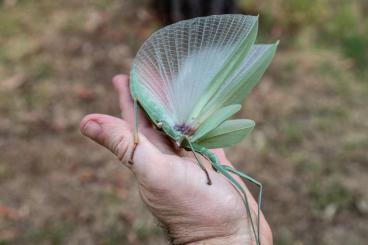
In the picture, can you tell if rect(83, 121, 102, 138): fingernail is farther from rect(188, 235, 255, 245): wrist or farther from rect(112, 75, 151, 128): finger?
rect(188, 235, 255, 245): wrist

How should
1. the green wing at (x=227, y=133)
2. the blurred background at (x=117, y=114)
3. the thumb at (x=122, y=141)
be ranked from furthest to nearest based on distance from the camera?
the blurred background at (x=117, y=114)
the green wing at (x=227, y=133)
the thumb at (x=122, y=141)

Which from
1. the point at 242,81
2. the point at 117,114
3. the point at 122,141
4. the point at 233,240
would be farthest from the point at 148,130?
the point at 117,114

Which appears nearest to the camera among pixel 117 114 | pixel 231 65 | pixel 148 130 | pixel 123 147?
pixel 123 147

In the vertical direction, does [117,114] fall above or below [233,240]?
below

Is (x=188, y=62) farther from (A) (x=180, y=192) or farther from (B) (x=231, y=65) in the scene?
(A) (x=180, y=192)

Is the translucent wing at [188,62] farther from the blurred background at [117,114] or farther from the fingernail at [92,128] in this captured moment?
the blurred background at [117,114]

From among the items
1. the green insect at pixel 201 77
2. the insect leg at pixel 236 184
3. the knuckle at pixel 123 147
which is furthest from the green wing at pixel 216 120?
the knuckle at pixel 123 147
